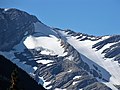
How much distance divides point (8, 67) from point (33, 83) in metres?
7.37

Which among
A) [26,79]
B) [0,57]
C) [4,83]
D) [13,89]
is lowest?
[13,89]

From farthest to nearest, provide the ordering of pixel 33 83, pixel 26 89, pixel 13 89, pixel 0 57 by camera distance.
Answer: pixel 0 57 → pixel 33 83 → pixel 26 89 → pixel 13 89

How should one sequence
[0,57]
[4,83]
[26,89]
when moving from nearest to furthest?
1. [4,83]
2. [26,89]
3. [0,57]

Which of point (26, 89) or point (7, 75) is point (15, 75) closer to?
point (26, 89)

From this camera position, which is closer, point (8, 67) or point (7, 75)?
point (7, 75)

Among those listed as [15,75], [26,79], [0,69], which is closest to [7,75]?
[0,69]

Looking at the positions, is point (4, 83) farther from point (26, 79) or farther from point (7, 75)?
point (26, 79)

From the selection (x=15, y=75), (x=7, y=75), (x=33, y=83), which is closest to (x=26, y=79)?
(x=33, y=83)

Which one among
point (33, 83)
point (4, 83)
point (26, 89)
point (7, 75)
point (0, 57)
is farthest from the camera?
point (0, 57)

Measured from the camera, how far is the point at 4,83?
7312cm

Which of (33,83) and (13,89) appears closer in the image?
(13,89)

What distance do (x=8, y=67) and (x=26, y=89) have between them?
16988 mm

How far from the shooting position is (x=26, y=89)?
267 feet

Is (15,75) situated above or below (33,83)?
below
